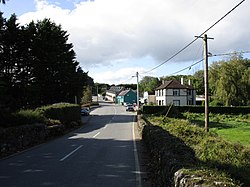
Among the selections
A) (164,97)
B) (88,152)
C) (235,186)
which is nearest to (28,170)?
(88,152)

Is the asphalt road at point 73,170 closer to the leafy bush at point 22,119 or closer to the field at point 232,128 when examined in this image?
the leafy bush at point 22,119

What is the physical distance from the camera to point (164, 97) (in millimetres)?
86000

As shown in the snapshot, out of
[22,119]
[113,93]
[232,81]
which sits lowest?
[22,119]

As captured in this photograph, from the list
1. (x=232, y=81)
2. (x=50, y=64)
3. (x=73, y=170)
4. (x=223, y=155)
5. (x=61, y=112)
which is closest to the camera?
(x=223, y=155)

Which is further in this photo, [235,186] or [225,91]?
[225,91]

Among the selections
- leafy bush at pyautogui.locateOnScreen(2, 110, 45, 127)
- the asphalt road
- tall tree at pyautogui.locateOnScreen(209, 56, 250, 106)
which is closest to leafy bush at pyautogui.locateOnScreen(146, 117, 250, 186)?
the asphalt road

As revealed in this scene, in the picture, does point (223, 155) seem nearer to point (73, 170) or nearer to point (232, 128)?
point (73, 170)

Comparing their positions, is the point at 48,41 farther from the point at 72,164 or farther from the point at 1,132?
the point at 72,164

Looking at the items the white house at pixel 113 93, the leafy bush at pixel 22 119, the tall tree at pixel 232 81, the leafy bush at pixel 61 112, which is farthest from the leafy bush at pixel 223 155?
the white house at pixel 113 93

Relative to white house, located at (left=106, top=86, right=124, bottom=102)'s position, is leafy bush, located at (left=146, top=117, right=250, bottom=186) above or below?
below

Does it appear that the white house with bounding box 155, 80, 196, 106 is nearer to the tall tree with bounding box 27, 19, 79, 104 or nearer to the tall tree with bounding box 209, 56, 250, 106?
the tall tree with bounding box 209, 56, 250, 106

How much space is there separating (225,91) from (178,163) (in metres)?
63.9

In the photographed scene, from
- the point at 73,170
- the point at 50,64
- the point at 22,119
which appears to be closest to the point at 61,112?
the point at 22,119

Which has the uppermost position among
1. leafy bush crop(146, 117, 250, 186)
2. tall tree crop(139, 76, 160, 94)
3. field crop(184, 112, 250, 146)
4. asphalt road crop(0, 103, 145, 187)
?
tall tree crop(139, 76, 160, 94)
